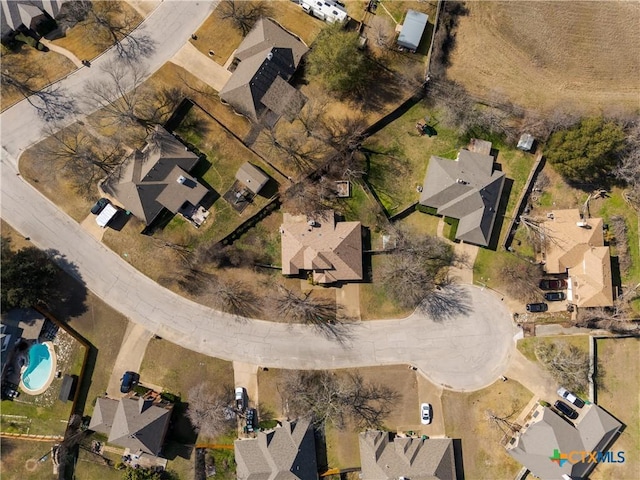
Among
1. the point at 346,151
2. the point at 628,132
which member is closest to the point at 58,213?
the point at 346,151

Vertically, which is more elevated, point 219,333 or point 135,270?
point 135,270

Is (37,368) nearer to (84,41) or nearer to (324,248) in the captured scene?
(324,248)

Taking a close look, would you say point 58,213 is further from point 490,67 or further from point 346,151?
point 490,67

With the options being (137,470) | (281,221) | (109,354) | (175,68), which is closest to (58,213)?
(109,354)

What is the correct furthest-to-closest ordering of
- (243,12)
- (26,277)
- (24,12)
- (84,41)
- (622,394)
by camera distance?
(84,41)
(243,12)
(622,394)
(24,12)
(26,277)

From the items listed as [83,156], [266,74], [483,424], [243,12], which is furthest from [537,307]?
[83,156]

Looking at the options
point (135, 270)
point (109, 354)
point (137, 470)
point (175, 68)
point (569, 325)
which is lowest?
point (137, 470)

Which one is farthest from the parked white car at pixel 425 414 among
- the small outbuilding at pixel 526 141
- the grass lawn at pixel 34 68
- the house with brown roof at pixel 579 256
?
the grass lawn at pixel 34 68
